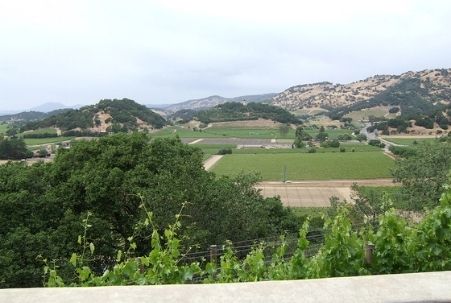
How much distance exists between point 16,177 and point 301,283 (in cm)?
1739

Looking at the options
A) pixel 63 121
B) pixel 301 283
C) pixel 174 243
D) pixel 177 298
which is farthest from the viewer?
pixel 63 121

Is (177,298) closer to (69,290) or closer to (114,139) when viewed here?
(69,290)

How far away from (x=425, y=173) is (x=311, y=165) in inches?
2013

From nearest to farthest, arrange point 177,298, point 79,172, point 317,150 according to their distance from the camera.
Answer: point 177,298, point 79,172, point 317,150

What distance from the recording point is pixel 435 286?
2727 mm

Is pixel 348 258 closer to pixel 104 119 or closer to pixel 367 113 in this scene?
pixel 104 119

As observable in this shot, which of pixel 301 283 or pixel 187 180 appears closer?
pixel 301 283

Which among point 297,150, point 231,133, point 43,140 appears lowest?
point 297,150

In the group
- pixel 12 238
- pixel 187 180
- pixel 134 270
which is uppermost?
pixel 134 270

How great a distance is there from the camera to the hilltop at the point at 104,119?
389 ft

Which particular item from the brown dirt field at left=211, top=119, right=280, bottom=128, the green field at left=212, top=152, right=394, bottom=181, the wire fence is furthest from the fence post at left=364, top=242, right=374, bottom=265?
the brown dirt field at left=211, top=119, right=280, bottom=128

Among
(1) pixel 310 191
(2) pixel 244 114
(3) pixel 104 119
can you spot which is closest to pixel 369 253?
(1) pixel 310 191

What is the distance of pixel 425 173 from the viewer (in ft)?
80.2

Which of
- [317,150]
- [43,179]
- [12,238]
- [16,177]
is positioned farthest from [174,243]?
[317,150]
